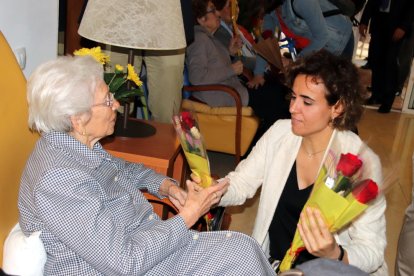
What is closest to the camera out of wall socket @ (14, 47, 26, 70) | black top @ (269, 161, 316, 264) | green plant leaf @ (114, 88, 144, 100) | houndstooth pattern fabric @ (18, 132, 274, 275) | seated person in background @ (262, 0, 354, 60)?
houndstooth pattern fabric @ (18, 132, 274, 275)

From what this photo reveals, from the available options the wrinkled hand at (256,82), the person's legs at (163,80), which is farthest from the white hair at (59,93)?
the wrinkled hand at (256,82)

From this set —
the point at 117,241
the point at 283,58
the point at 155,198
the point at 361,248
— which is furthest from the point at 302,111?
the point at 283,58

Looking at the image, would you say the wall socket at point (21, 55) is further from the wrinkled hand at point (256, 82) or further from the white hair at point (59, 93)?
the wrinkled hand at point (256, 82)

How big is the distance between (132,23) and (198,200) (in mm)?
777

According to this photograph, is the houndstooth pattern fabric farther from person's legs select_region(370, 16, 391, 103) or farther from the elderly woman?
person's legs select_region(370, 16, 391, 103)

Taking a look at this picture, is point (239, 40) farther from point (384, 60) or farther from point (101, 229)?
point (101, 229)

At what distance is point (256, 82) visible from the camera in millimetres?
4105

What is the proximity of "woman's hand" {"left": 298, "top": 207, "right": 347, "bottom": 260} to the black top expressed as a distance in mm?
451

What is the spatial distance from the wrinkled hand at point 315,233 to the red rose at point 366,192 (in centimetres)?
13

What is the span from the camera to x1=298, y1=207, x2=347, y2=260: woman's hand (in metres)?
1.47

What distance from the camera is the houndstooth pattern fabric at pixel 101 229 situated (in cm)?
139

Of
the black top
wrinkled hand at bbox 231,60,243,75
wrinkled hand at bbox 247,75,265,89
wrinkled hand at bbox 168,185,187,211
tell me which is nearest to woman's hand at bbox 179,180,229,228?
wrinkled hand at bbox 168,185,187,211

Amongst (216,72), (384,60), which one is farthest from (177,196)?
(384,60)

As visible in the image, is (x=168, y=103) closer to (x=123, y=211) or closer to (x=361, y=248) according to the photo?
(x=123, y=211)
